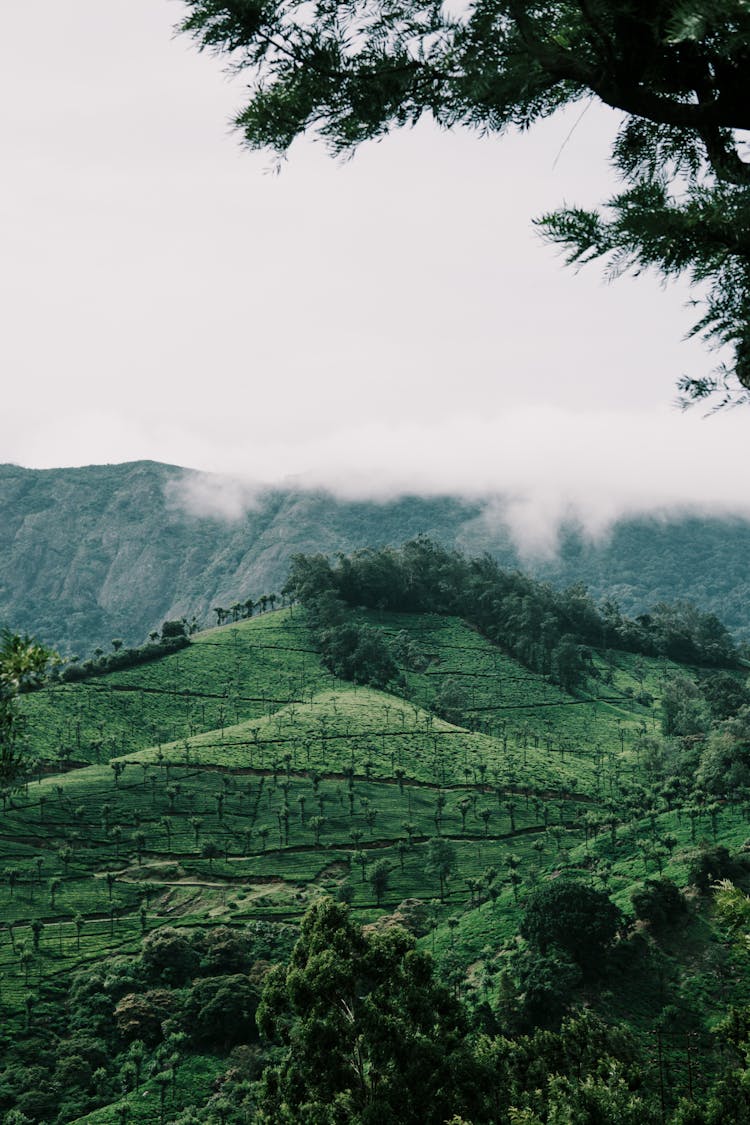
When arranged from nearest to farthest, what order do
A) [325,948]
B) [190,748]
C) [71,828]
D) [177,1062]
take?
[325,948]
[177,1062]
[71,828]
[190,748]

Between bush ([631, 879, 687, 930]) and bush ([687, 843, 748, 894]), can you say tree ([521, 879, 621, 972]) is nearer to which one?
bush ([631, 879, 687, 930])

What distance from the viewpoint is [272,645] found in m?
110

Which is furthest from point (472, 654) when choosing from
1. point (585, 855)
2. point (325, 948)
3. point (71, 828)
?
point (325, 948)

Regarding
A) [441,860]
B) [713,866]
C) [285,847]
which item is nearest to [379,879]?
[441,860]

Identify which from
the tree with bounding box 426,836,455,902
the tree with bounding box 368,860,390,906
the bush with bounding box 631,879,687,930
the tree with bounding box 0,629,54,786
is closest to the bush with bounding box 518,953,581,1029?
the bush with bounding box 631,879,687,930

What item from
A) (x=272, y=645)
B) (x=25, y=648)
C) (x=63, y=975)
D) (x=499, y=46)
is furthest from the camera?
(x=272, y=645)

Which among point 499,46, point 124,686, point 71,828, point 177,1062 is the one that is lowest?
point 177,1062

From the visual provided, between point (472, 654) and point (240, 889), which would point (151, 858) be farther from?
point (472, 654)

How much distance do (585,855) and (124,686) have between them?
52.2m

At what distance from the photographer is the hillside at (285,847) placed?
4202 centimetres

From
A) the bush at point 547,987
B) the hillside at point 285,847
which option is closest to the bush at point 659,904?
the hillside at point 285,847

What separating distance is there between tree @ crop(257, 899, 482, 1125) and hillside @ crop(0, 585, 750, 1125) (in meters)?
4.75

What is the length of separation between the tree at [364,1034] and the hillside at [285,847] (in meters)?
4.75

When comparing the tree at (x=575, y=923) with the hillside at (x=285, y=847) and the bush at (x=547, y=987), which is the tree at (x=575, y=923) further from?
the hillside at (x=285, y=847)
